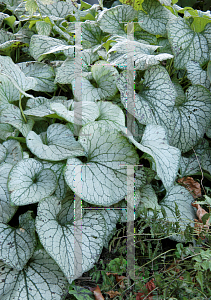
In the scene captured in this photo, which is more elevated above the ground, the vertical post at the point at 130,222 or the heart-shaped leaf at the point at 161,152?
the heart-shaped leaf at the point at 161,152

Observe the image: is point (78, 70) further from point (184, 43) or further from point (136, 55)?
point (184, 43)

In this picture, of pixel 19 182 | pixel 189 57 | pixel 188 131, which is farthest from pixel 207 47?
pixel 19 182

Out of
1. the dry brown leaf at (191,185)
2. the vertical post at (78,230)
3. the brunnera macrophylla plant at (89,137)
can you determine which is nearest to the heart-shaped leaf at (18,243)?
the brunnera macrophylla plant at (89,137)

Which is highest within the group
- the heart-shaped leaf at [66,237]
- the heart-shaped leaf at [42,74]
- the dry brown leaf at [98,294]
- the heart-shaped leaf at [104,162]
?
the heart-shaped leaf at [42,74]

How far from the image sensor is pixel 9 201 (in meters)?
0.94

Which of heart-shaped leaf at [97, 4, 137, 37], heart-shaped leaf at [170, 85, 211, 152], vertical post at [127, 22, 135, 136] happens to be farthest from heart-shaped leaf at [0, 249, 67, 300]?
heart-shaped leaf at [97, 4, 137, 37]

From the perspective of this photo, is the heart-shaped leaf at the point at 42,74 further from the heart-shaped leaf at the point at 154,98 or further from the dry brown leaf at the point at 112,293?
the dry brown leaf at the point at 112,293

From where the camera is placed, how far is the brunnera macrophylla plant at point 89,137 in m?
0.91

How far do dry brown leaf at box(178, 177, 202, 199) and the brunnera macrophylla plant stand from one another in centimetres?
4

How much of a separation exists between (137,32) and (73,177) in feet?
3.36

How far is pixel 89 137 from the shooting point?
Result: 1.02m

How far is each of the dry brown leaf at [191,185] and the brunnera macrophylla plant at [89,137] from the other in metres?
0.04

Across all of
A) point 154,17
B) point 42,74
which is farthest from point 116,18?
point 42,74

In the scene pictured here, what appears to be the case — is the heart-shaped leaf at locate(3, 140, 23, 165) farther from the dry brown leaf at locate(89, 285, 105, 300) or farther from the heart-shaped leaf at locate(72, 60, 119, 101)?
the dry brown leaf at locate(89, 285, 105, 300)
